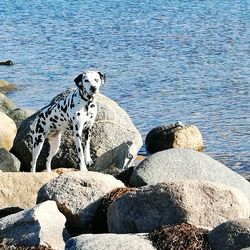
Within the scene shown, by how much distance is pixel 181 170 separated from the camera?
12.1m

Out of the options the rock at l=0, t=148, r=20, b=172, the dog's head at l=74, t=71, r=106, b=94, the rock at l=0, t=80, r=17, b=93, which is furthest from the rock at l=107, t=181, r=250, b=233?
the rock at l=0, t=80, r=17, b=93

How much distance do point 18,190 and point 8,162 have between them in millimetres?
3658

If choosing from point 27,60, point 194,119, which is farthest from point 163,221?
point 27,60

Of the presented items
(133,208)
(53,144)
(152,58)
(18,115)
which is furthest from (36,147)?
(152,58)

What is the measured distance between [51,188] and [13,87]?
16.1 metres

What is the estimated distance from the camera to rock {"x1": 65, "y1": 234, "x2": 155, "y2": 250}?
892 cm

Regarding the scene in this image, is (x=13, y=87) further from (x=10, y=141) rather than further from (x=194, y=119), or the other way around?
(x=10, y=141)

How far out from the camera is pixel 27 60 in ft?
101

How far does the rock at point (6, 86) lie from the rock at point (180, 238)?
17285mm

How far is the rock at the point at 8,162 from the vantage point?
15172 millimetres

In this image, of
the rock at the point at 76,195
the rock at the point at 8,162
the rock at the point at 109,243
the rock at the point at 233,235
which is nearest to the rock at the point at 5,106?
the rock at the point at 8,162

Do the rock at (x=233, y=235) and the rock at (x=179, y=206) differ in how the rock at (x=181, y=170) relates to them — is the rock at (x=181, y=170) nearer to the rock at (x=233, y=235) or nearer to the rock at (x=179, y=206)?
the rock at (x=179, y=206)

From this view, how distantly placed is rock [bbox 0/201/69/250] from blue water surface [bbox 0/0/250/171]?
24.3ft

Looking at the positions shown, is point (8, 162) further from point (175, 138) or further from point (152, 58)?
point (152, 58)
